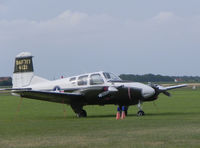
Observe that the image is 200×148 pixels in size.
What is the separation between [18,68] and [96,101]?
5.63 meters

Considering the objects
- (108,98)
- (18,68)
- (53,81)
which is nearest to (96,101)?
(108,98)

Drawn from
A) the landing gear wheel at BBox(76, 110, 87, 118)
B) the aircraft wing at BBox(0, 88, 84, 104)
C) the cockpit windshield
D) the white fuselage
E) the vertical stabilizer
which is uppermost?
the vertical stabilizer

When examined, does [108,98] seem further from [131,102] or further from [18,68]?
[18,68]

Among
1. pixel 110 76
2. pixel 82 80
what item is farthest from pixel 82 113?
pixel 110 76

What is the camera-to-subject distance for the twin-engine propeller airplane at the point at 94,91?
72.2ft

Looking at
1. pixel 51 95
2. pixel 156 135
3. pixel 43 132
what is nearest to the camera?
pixel 156 135

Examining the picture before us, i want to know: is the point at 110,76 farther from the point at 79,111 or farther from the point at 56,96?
the point at 56,96

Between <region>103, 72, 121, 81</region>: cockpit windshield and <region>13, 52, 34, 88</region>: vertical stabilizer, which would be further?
<region>13, 52, 34, 88</region>: vertical stabilizer

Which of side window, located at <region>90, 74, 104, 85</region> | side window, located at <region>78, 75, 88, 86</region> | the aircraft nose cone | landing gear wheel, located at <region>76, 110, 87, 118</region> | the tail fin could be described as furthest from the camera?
the tail fin

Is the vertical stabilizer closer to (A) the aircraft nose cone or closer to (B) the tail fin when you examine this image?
(B) the tail fin

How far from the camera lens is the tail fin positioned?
2600 centimetres

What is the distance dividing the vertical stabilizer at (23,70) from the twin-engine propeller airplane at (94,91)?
2.04 feet

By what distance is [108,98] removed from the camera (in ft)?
74.7

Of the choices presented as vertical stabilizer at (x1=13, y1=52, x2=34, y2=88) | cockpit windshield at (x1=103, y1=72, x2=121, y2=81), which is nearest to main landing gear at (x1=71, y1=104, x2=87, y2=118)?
cockpit windshield at (x1=103, y1=72, x2=121, y2=81)
